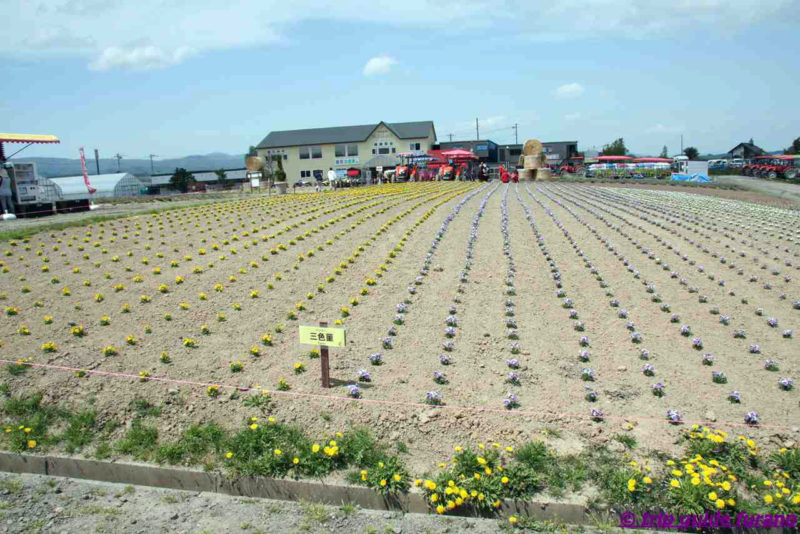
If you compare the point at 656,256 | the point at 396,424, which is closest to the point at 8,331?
the point at 396,424

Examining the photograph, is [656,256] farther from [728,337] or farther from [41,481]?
[41,481]

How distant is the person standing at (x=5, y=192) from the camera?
23.8m

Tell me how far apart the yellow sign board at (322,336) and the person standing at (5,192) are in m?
23.6

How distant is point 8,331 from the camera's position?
825 cm

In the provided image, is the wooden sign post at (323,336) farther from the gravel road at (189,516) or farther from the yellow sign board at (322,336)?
the gravel road at (189,516)

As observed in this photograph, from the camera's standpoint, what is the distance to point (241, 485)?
522cm

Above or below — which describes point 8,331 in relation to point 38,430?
above

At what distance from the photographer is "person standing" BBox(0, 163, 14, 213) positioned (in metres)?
23.8

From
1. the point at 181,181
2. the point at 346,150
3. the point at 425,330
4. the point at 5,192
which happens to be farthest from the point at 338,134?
the point at 425,330

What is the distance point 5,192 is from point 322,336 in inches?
957

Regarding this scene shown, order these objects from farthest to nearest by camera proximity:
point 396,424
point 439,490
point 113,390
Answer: point 113,390
point 396,424
point 439,490

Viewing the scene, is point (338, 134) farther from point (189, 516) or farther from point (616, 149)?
point (189, 516)

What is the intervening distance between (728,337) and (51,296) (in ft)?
36.4

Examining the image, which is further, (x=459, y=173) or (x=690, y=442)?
(x=459, y=173)
